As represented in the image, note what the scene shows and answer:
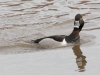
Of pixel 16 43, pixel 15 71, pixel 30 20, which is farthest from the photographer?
pixel 30 20

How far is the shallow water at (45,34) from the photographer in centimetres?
1120

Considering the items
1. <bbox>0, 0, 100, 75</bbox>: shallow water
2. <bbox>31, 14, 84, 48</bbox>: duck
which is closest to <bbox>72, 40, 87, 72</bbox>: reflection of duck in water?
<bbox>0, 0, 100, 75</bbox>: shallow water

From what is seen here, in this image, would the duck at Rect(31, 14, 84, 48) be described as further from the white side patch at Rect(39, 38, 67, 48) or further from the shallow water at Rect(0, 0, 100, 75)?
the shallow water at Rect(0, 0, 100, 75)

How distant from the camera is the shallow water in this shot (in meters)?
11.2

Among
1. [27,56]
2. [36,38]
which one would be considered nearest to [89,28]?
[36,38]

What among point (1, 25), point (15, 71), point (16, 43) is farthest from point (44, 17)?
point (15, 71)

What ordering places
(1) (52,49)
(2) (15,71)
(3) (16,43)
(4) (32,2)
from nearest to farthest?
(2) (15,71) < (1) (52,49) < (3) (16,43) < (4) (32,2)

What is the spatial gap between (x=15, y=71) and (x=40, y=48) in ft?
10.4

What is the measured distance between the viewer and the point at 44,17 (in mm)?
17625

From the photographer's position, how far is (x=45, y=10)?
60.7 feet

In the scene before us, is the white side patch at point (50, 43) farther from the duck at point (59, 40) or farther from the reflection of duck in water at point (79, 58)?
the reflection of duck in water at point (79, 58)

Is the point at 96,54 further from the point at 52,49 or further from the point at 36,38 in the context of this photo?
the point at 36,38

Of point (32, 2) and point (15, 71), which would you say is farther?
point (32, 2)

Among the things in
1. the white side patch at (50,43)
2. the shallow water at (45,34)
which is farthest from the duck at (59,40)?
the shallow water at (45,34)
